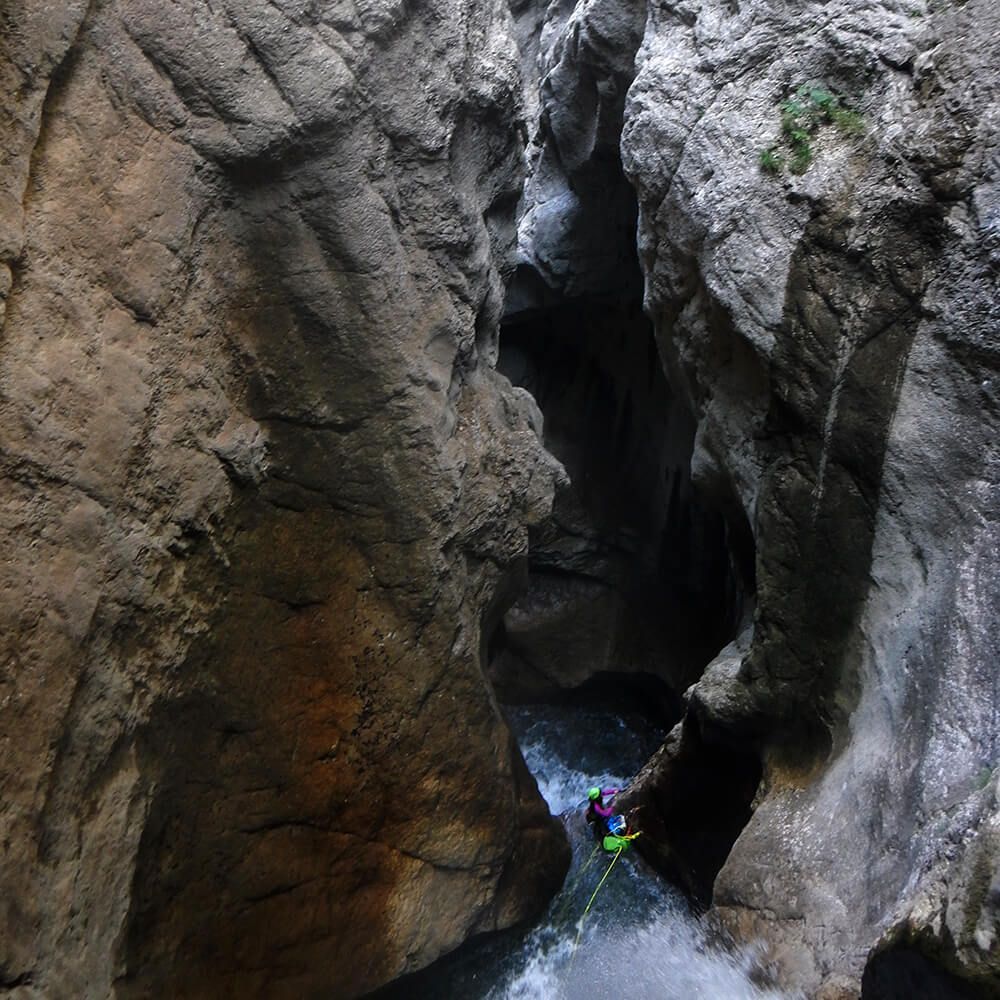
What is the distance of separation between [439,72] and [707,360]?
249cm

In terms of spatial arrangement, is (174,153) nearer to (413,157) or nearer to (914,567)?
(413,157)

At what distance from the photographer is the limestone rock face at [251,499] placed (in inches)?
116

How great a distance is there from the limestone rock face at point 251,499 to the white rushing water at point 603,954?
0.97 ft

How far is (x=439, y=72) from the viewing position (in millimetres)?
4598

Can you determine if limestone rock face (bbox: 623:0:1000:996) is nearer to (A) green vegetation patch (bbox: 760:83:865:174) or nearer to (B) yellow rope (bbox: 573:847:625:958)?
(A) green vegetation patch (bbox: 760:83:865:174)

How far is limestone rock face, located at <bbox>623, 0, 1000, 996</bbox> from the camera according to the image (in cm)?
368

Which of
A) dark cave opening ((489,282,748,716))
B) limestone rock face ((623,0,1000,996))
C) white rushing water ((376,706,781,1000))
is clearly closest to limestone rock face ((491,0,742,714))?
dark cave opening ((489,282,748,716))

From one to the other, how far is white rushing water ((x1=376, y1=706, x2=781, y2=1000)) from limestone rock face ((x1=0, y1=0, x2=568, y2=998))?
295 millimetres

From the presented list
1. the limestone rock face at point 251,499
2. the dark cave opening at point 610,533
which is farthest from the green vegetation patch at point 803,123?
the dark cave opening at point 610,533

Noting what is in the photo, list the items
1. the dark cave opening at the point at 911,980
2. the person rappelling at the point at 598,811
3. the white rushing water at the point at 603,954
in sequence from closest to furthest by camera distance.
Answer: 1. the dark cave opening at the point at 911,980
2. the white rushing water at the point at 603,954
3. the person rappelling at the point at 598,811

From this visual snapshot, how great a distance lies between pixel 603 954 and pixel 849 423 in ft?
11.0

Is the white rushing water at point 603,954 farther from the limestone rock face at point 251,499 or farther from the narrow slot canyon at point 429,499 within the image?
the limestone rock face at point 251,499

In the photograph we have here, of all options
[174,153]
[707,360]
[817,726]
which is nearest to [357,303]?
[174,153]

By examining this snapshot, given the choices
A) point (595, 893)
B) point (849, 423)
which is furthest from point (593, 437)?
point (849, 423)
